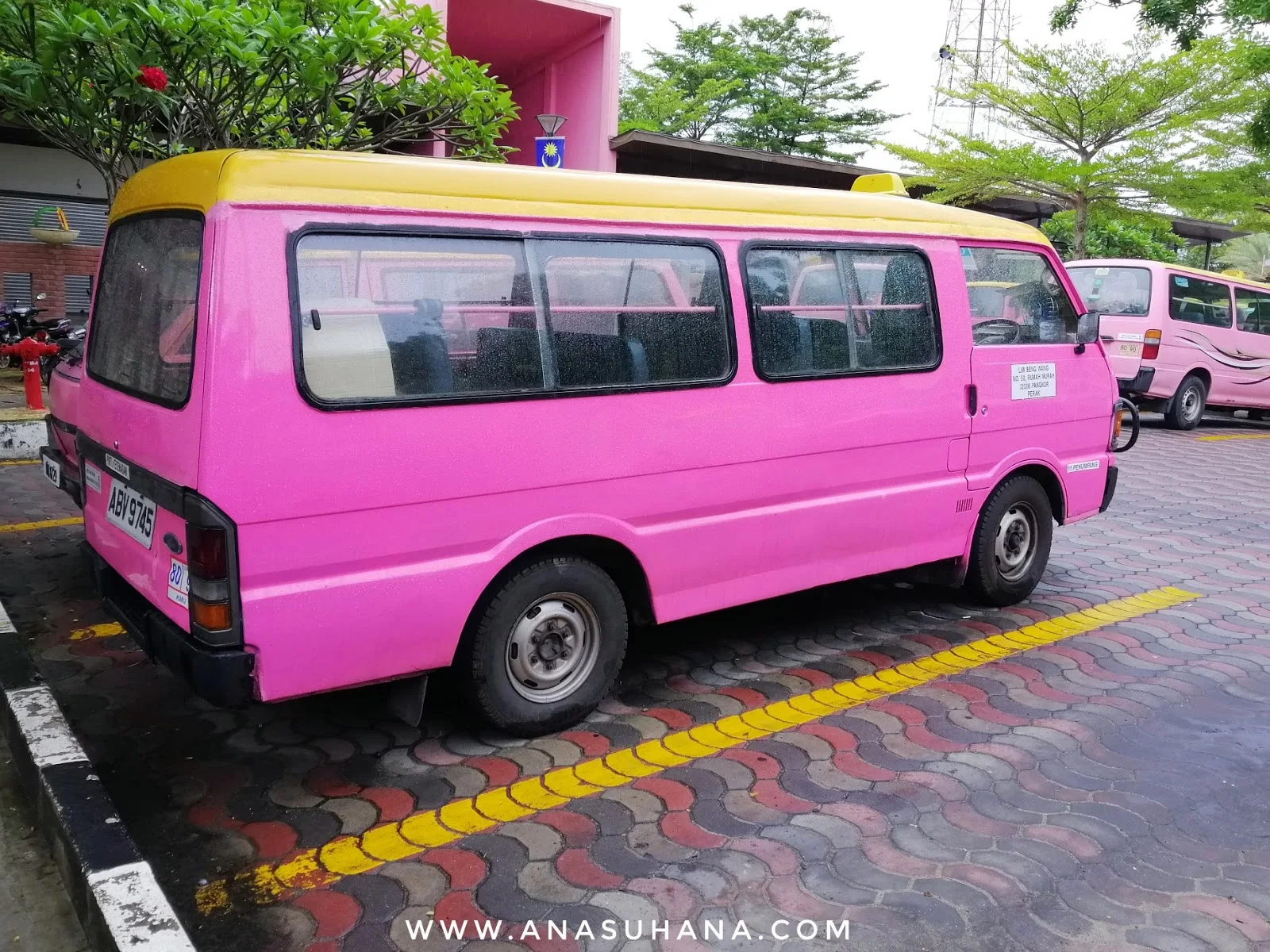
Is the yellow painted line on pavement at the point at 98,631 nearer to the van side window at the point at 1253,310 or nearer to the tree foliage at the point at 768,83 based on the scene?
the van side window at the point at 1253,310

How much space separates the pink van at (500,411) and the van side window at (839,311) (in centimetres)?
1

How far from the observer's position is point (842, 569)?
4.73 metres

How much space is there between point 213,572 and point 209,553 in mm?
59

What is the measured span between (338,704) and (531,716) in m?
0.86

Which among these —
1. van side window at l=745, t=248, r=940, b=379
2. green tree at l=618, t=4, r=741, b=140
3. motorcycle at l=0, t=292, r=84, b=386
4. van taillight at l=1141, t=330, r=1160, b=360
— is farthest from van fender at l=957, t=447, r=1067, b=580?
green tree at l=618, t=4, r=741, b=140

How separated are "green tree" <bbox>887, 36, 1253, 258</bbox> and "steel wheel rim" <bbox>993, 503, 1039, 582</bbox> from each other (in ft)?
57.5

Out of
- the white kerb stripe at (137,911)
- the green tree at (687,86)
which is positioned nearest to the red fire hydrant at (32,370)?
the white kerb stripe at (137,911)

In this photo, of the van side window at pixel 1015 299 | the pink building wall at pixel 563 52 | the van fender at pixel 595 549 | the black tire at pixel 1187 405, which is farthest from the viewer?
the pink building wall at pixel 563 52

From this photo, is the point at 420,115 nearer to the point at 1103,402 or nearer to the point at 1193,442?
the point at 1103,402

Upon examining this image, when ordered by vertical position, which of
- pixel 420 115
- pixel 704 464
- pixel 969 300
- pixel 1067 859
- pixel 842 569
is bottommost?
pixel 1067 859

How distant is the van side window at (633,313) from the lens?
372 cm

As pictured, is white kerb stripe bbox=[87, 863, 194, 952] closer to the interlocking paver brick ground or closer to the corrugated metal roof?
the interlocking paver brick ground

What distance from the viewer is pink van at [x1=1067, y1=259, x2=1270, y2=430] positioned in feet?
41.2

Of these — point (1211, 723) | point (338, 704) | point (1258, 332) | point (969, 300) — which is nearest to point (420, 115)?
point (969, 300)
